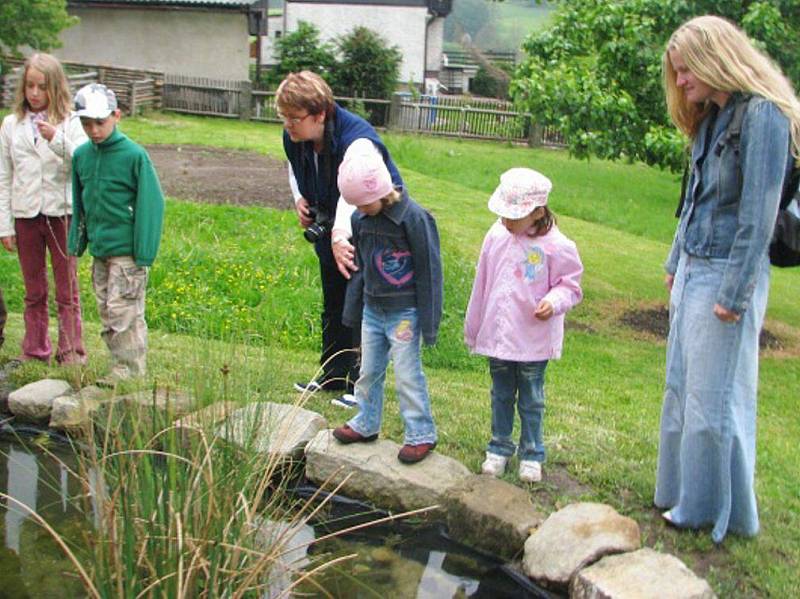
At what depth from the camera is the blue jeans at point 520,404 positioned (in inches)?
183

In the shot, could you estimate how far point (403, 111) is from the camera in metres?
29.0

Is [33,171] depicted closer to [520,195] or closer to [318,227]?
[318,227]

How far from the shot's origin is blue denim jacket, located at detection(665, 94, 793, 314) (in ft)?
12.2

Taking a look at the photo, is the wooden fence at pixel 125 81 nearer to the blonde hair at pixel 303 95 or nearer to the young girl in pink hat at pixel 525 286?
the blonde hair at pixel 303 95

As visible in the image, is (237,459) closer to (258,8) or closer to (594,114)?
(594,114)

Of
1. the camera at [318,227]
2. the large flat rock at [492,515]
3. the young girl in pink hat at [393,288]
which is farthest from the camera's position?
the camera at [318,227]

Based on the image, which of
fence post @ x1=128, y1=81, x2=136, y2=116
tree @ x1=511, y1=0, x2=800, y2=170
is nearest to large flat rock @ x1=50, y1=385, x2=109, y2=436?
tree @ x1=511, y1=0, x2=800, y2=170

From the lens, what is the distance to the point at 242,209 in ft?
38.2

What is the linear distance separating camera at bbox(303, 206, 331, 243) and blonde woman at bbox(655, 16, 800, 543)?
189cm

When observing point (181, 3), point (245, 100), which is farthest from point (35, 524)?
point (181, 3)

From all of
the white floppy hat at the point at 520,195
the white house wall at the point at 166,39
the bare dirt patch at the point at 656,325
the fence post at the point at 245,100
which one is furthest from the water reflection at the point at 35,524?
the white house wall at the point at 166,39

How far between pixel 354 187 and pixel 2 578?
81.8 inches

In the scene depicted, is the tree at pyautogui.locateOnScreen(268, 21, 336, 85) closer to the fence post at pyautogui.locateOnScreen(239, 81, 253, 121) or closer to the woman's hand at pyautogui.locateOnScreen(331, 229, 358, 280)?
the fence post at pyautogui.locateOnScreen(239, 81, 253, 121)

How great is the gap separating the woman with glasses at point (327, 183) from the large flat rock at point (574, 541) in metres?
1.21
